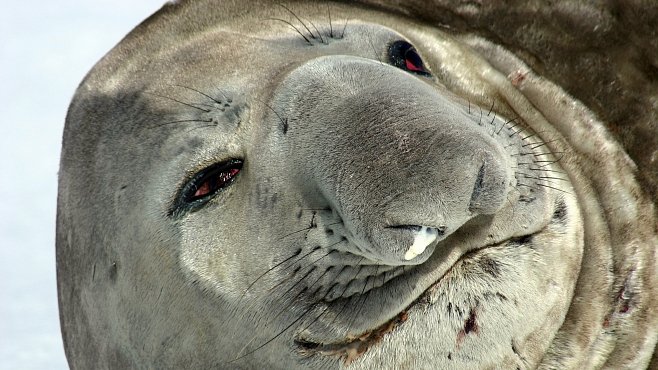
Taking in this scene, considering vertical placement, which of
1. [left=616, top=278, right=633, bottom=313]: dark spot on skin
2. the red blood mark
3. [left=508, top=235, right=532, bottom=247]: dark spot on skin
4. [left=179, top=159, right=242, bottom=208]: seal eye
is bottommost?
[left=616, top=278, right=633, bottom=313]: dark spot on skin

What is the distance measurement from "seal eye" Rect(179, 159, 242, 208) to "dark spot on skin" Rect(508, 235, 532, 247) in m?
0.97

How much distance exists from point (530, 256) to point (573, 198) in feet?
1.84

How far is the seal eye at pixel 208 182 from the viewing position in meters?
3.13

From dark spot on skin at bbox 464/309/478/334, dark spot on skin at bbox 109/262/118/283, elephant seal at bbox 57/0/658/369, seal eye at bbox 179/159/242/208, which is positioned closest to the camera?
elephant seal at bbox 57/0/658/369

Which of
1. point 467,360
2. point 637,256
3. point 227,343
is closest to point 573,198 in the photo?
point 637,256

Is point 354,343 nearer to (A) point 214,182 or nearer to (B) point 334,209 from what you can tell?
(B) point 334,209

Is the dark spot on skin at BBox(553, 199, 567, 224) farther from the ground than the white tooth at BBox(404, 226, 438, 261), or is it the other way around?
the dark spot on skin at BBox(553, 199, 567, 224)

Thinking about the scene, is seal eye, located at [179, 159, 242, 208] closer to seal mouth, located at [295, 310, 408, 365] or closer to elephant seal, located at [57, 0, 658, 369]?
elephant seal, located at [57, 0, 658, 369]

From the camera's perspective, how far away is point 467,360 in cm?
292

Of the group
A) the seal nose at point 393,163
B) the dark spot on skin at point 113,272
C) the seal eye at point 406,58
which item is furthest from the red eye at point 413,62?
the dark spot on skin at point 113,272

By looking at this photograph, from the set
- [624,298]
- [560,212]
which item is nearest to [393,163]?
[560,212]

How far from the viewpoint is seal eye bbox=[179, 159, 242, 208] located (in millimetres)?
3133

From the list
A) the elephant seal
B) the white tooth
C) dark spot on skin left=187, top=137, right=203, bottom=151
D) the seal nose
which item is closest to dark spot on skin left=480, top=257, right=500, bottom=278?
the elephant seal

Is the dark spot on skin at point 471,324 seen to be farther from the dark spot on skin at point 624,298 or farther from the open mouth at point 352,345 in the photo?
the dark spot on skin at point 624,298
